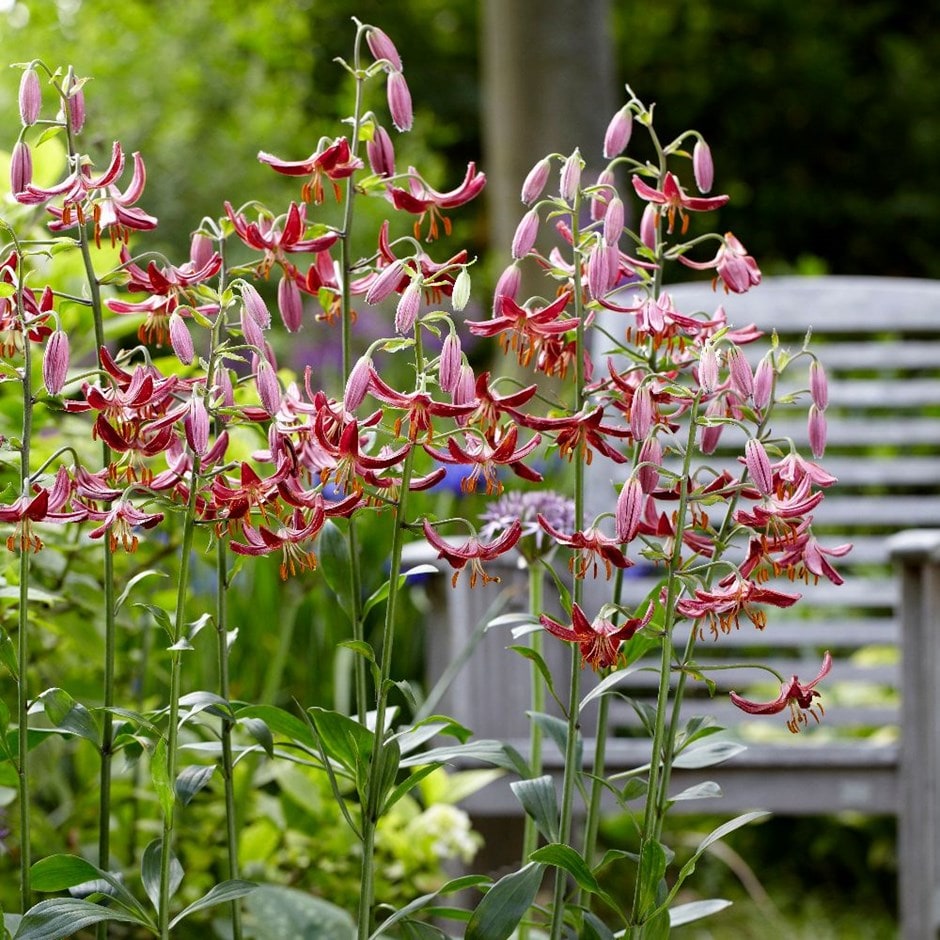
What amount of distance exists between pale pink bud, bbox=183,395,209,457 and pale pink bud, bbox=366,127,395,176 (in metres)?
0.22

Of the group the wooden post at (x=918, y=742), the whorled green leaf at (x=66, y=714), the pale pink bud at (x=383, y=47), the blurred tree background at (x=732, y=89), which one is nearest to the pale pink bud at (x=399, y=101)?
the pale pink bud at (x=383, y=47)

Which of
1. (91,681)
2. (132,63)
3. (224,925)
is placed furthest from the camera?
(132,63)

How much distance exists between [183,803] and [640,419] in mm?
399

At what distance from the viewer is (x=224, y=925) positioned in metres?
1.55

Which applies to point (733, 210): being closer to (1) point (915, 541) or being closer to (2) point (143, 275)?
(1) point (915, 541)

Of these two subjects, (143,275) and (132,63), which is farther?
(132,63)

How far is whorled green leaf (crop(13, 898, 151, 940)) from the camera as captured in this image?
0.95m

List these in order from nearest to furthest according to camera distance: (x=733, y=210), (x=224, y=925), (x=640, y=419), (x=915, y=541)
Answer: (x=640, y=419) < (x=224, y=925) < (x=915, y=541) < (x=733, y=210)

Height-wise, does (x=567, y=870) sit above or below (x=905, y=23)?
below

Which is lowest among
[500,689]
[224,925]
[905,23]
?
[224,925]

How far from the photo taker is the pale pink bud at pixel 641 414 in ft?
2.99

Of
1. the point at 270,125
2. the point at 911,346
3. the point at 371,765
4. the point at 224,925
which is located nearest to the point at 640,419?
the point at 371,765

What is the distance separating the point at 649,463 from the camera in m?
0.94

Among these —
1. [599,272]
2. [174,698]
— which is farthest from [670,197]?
[174,698]
